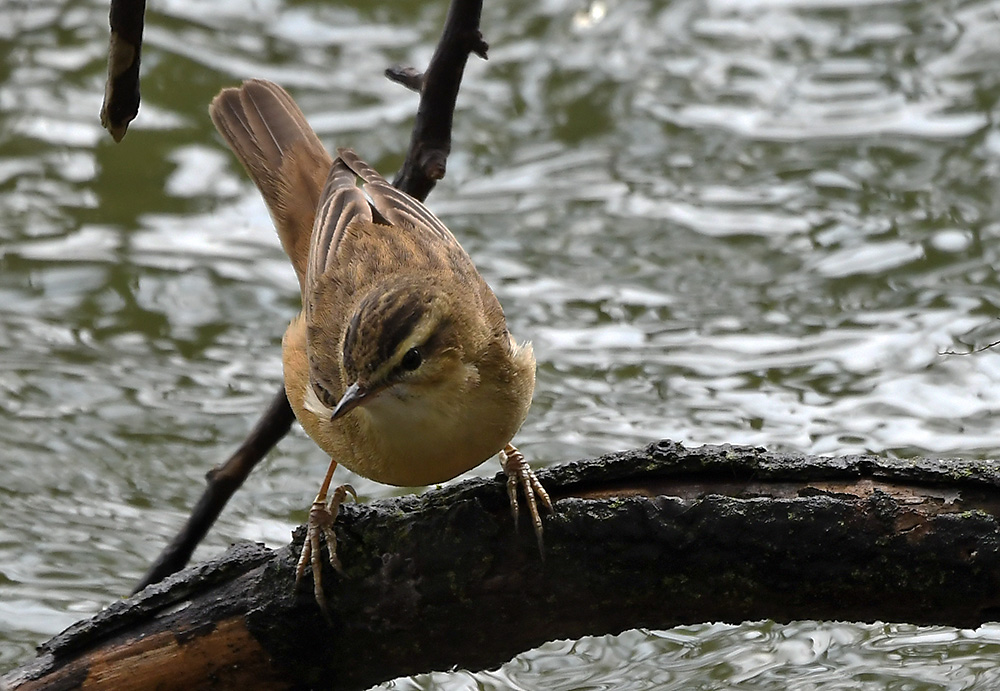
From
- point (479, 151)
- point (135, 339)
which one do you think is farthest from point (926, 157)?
point (135, 339)

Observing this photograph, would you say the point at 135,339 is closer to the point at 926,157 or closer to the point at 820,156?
the point at 820,156

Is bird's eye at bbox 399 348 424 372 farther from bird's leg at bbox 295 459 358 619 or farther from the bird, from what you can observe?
bird's leg at bbox 295 459 358 619

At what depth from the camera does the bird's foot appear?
393cm

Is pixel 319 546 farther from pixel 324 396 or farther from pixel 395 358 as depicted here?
pixel 395 358

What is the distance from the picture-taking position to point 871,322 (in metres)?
7.08

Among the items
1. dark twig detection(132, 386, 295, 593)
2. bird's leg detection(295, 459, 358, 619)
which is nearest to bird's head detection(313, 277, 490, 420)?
bird's leg detection(295, 459, 358, 619)

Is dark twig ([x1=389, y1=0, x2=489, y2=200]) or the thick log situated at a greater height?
dark twig ([x1=389, y1=0, x2=489, y2=200])

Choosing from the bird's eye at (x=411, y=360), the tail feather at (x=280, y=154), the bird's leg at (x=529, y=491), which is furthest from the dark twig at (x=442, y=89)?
the bird's leg at (x=529, y=491)

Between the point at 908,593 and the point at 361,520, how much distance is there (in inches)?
61.8

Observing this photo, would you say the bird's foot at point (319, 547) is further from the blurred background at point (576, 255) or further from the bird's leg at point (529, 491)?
the blurred background at point (576, 255)

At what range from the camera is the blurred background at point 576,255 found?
617cm

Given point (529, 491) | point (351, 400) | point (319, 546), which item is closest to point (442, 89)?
point (351, 400)

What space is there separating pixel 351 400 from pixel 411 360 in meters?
0.22

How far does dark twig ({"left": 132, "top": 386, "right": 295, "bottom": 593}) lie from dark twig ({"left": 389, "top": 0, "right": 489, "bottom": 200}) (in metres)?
1.01
